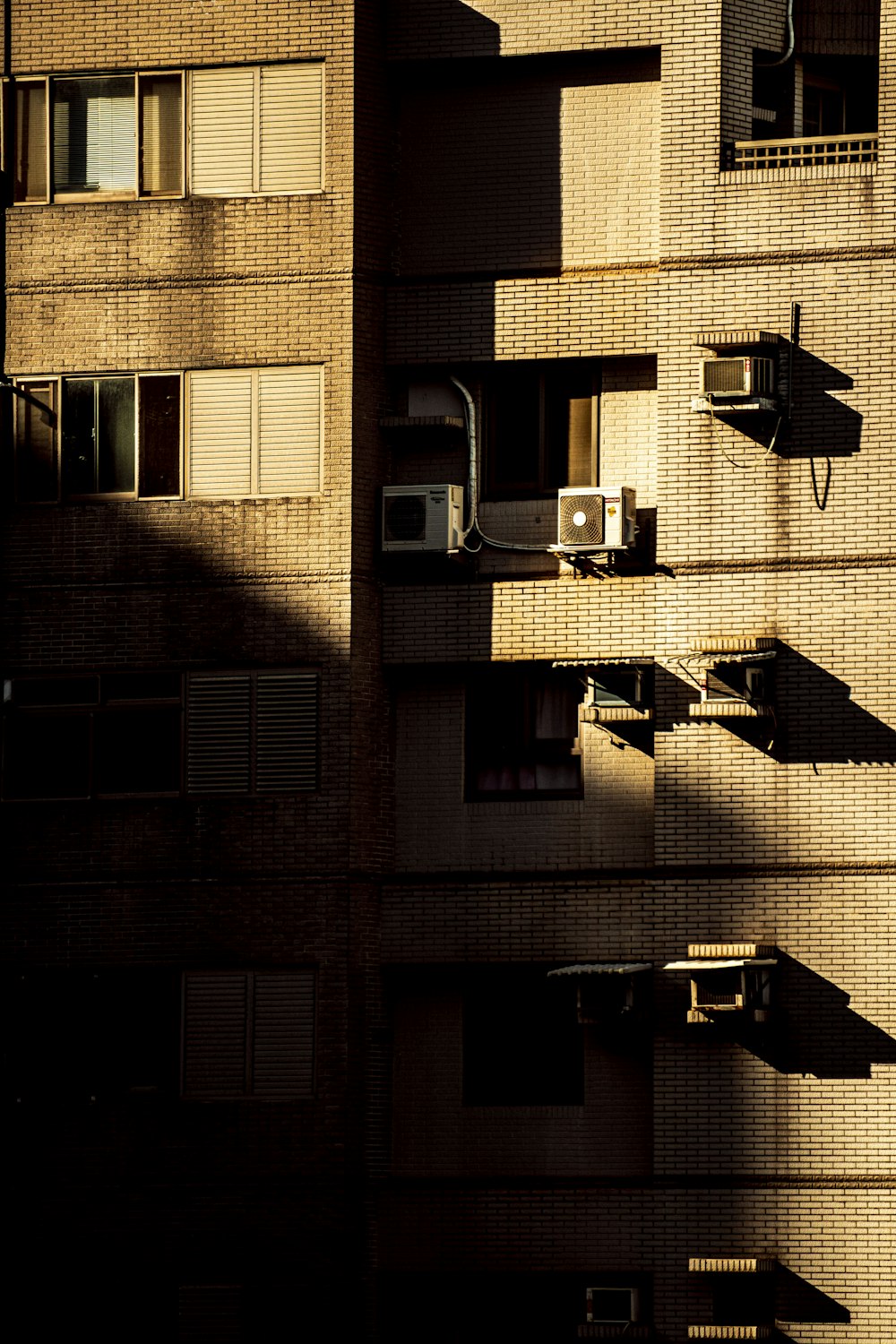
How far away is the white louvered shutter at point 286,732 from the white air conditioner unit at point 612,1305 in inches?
233

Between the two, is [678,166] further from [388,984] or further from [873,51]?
[388,984]

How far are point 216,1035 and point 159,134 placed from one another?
978cm

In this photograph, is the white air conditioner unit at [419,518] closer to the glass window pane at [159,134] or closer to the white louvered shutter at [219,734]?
the white louvered shutter at [219,734]

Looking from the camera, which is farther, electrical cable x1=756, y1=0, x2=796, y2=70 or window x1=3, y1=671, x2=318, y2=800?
electrical cable x1=756, y1=0, x2=796, y2=70

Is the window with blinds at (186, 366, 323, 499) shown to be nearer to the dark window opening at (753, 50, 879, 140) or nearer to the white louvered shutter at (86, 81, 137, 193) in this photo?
the white louvered shutter at (86, 81, 137, 193)

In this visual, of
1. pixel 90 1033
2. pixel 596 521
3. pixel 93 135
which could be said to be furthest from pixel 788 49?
pixel 90 1033

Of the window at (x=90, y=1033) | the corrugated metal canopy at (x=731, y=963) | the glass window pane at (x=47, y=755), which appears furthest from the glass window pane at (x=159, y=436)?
the corrugated metal canopy at (x=731, y=963)

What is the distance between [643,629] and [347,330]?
448 centimetres

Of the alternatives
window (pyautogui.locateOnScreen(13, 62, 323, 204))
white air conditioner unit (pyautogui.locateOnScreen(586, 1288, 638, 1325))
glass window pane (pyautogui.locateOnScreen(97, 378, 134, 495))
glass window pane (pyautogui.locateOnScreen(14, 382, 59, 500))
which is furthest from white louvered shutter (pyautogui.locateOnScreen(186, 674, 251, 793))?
white air conditioner unit (pyautogui.locateOnScreen(586, 1288, 638, 1325))

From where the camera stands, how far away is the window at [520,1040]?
22.0 m

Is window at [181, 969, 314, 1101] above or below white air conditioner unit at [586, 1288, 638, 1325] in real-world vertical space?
above

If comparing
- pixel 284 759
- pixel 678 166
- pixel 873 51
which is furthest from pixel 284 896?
pixel 873 51

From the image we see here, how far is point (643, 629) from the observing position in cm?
2205

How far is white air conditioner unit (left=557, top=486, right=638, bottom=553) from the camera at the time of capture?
21.7 metres
